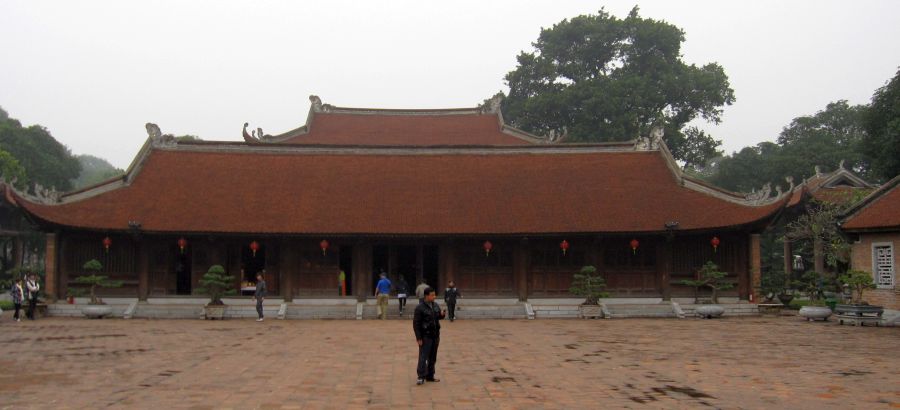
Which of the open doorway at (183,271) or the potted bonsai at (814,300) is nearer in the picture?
the potted bonsai at (814,300)

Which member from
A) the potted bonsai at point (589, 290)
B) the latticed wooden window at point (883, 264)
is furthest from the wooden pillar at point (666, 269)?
the latticed wooden window at point (883, 264)

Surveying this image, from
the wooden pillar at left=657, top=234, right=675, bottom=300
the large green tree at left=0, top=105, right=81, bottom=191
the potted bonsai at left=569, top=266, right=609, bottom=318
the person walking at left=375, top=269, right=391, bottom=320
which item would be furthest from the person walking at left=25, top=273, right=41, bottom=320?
the large green tree at left=0, top=105, right=81, bottom=191

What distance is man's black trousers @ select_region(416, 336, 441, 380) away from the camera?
10.2 meters

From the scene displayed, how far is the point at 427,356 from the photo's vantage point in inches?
407

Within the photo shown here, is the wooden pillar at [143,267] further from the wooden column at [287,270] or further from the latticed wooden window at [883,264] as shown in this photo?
the latticed wooden window at [883,264]

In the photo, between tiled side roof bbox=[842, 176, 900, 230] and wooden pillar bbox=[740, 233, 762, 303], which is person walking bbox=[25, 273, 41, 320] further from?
tiled side roof bbox=[842, 176, 900, 230]

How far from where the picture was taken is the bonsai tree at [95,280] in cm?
2181

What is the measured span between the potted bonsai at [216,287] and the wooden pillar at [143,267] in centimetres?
221

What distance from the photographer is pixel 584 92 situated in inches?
1718

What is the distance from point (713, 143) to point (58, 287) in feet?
119

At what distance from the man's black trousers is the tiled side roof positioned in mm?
14894

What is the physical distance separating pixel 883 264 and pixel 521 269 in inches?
398

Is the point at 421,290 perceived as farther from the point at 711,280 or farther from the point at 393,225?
the point at 711,280

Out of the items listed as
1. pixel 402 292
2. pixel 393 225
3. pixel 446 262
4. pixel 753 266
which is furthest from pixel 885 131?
pixel 402 292
